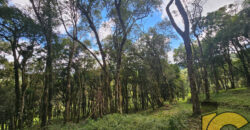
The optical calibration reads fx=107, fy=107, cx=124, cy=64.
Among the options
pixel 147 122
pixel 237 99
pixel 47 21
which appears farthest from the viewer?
pixel 237 99

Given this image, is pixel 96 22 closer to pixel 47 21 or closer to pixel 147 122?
pixel 47 21

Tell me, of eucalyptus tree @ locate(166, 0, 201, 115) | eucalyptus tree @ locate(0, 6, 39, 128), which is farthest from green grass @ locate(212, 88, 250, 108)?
eucalyptus tree @ locate(0, 6, 39, 128)

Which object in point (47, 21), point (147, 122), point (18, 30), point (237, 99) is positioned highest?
point (47, 21)

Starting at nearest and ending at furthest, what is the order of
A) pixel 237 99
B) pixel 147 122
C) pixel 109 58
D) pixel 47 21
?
pixel 147 122, pixel 47 21, pixel 237 99, pixel 109 58

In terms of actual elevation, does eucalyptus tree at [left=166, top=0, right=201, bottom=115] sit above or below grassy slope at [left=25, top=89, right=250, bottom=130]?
above

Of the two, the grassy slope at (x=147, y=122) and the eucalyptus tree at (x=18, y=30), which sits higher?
the eucalyptus tree at (x=18, y=30)

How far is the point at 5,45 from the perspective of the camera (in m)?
9.29

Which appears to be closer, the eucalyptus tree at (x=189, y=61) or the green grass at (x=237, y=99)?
the eucalyptus tree at (x=189, y=61)

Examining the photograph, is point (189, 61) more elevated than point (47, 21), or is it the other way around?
point (47, 21)

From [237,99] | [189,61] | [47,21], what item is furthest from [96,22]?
[237,99]

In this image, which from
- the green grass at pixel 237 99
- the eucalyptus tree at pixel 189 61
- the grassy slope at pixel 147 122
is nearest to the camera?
the grassy slope at pixel 147 122

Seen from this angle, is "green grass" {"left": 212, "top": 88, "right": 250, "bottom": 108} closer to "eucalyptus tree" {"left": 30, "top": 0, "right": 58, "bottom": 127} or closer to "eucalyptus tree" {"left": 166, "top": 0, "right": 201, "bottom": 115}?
"eucalyptus tree" {"left": 166, "top": 0, "right": 201, "bottom": 115}

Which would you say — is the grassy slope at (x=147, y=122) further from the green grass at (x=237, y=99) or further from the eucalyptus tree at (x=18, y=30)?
the eucalyptus tree at (x=18, y=30)

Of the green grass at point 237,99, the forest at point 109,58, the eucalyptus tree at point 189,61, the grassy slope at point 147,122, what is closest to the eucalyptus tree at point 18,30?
the forest at point 109,58
